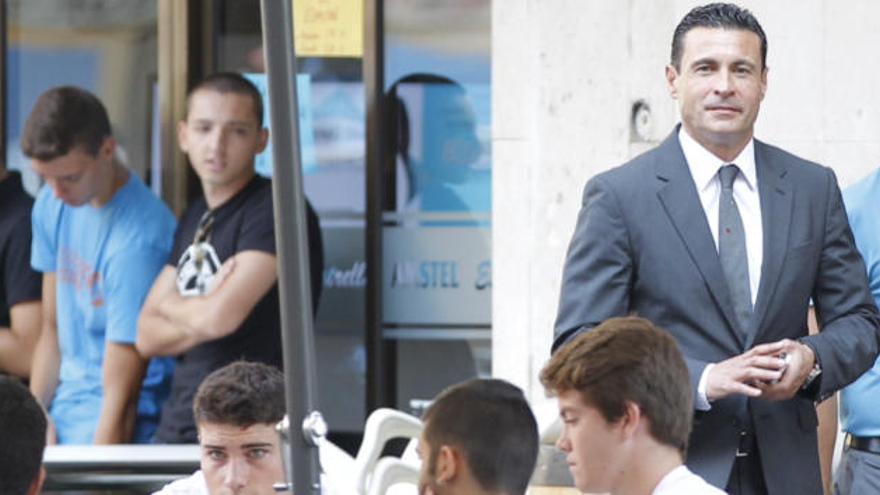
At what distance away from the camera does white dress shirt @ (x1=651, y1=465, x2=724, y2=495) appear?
4.15 metres

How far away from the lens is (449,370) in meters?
9.05

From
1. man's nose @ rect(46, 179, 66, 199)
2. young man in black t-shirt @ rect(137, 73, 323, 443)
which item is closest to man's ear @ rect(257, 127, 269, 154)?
young man in black t-shirt @ rect(137, 73, 323, 443)

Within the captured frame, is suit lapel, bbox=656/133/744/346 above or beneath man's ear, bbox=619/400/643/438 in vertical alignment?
above

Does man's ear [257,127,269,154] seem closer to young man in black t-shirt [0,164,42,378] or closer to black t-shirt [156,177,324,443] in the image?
black t-shirt [156,177,324,443]

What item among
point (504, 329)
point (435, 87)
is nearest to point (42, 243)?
point (435, 87)

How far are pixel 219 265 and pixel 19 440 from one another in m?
4.55

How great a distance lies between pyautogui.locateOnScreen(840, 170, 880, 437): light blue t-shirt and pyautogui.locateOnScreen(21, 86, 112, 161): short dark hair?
3.68 m

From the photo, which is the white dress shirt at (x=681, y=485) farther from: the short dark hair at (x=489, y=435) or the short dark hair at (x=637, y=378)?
the short dark hair at (x=489, y=435)

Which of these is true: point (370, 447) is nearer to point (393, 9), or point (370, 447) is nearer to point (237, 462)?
point (237, 462)

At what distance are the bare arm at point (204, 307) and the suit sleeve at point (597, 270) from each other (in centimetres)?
345

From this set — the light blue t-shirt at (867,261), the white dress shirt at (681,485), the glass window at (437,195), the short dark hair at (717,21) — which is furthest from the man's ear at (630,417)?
the glass window at (437,195)

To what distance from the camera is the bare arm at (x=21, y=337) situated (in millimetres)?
9094

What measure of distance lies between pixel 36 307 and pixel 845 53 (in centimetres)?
378

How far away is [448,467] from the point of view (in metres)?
4.15
